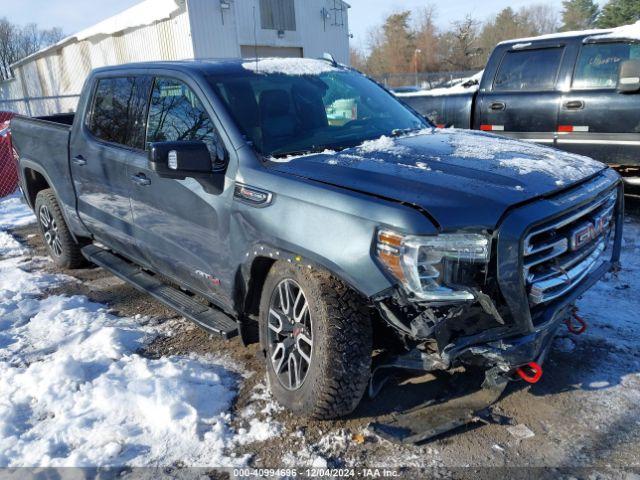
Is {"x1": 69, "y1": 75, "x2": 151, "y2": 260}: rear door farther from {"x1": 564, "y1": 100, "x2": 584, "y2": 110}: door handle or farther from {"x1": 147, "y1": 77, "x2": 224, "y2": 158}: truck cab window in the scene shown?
{"x1": 564, "y1": 100, "x2": 584, "y2": 110}: door handle

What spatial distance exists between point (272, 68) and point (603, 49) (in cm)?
470

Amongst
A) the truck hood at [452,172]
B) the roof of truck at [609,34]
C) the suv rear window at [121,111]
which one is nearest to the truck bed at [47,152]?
the suv rear window at [121,111]

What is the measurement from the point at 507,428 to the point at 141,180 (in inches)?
109

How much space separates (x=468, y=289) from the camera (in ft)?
7.73

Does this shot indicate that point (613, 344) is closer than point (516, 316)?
No

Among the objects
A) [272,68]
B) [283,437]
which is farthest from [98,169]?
[283,437]

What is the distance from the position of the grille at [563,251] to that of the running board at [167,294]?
1722mm

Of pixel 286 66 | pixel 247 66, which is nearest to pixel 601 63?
pixel 286 66

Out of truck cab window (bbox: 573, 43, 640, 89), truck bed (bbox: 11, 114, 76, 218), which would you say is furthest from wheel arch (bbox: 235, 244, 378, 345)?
truck cab window (bbox: 573, 43, 640, 89)

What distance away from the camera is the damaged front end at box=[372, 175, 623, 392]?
92.0 inches

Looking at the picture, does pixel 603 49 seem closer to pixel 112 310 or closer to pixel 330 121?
pixel 330 121

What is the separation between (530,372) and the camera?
288 centimetres

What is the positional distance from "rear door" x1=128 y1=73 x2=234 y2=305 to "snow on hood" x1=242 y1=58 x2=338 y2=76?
51 centimetres

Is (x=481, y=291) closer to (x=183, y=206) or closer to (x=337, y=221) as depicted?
(x=337, y=221)
